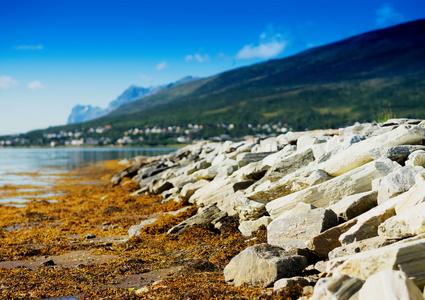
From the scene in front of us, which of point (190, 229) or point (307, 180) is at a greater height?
point (307, 180)

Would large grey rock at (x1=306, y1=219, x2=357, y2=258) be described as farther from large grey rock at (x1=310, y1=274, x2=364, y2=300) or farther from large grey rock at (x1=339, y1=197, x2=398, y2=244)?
large grey rock at (x1=310, y1=274, x2=364, y2=300)

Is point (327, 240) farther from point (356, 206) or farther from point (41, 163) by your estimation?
point (41, 163)

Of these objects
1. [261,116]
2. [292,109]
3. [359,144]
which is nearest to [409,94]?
[292,109]

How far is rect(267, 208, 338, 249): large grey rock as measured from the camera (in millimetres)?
8273

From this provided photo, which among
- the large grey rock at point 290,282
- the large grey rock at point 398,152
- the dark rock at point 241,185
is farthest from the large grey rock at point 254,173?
the large grey rock at point 290,282

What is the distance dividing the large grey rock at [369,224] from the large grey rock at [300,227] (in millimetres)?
773

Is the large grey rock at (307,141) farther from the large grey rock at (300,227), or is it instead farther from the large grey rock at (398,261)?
the large grey rock at (398,261)

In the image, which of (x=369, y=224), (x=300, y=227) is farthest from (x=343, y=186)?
(x=369, y=224)

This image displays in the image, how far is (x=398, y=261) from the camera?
17.2 feet

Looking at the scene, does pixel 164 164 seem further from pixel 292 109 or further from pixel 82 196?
pixel 292 109

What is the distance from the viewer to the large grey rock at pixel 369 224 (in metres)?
7.29

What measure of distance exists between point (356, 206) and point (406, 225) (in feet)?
8.08

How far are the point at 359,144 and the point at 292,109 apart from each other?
594 ft

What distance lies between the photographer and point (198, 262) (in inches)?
363
